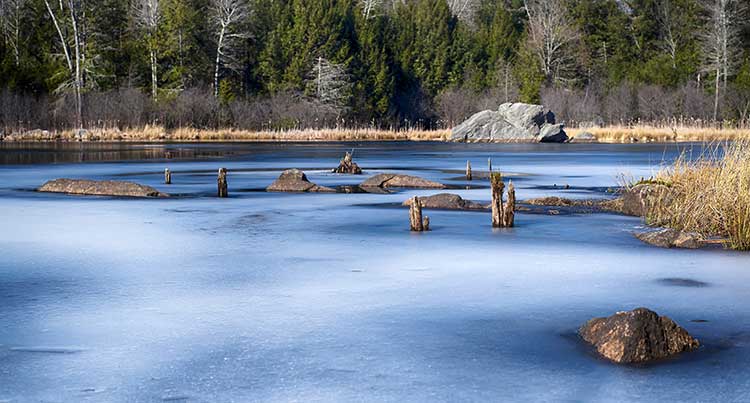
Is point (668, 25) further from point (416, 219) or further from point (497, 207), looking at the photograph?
point (416, 219)

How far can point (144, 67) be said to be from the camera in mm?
64375

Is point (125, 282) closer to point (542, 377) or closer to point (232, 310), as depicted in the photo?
point (232, 310)

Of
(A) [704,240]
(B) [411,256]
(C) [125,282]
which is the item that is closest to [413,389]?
(C) [125,282]

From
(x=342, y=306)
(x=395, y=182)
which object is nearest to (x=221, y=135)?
(x=395, y=182)

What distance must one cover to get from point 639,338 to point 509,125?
50.2 meters

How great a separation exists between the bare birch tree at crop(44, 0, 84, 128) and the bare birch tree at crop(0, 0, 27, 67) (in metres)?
2.00

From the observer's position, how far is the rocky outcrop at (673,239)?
38.2ft

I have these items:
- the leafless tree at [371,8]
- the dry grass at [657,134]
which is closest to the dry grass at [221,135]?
the dry grass at [657,134]

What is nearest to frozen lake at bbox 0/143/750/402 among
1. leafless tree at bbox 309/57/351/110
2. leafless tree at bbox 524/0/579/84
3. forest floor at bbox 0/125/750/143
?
forest floor at bbox 0/125/750/143

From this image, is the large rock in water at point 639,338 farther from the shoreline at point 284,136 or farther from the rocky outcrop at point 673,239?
the shoreline at point 284,136

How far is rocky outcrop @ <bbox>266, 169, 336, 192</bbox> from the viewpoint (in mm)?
19750

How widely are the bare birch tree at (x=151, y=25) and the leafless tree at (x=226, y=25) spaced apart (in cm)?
385

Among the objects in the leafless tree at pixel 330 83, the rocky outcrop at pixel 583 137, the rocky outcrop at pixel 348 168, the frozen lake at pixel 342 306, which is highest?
the leafless tree at pixel 330 83

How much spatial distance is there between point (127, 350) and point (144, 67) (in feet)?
198
